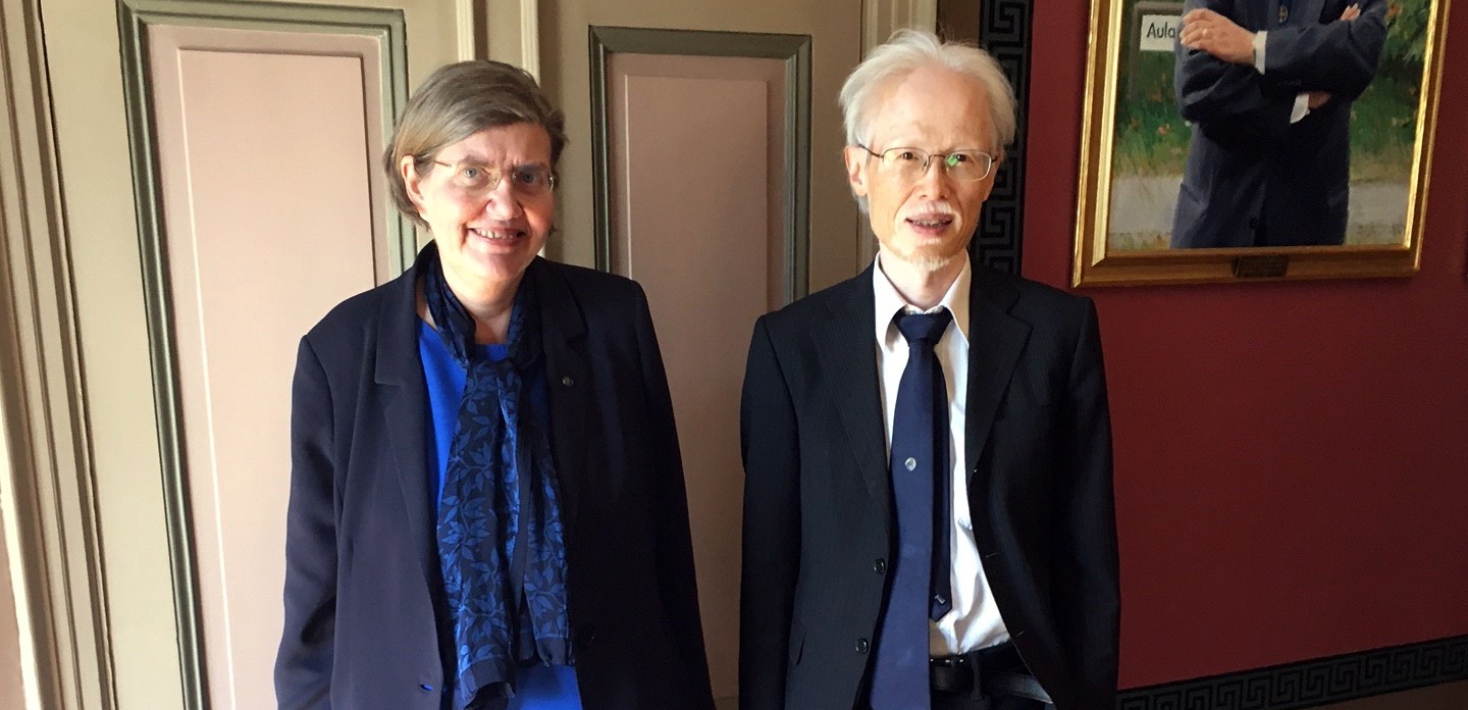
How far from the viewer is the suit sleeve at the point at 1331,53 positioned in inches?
72.4

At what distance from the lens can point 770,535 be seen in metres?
1.22

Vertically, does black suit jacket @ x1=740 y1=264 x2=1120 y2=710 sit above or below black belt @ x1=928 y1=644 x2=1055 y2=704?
above

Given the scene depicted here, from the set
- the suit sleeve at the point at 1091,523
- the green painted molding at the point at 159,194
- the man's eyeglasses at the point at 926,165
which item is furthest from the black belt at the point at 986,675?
the green painted molding at the point at 159,194

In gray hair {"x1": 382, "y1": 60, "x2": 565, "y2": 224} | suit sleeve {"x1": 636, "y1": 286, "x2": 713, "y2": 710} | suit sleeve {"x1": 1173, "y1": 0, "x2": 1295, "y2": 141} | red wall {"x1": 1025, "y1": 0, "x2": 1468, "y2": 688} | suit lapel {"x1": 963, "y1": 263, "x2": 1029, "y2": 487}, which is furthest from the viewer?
red wall {"x1": 1025, "y1": 0, "x2": 1468, "y2": 688}

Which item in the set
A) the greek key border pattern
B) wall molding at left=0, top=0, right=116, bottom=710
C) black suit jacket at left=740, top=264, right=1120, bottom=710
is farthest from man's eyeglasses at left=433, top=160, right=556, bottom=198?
the greek key border pattern

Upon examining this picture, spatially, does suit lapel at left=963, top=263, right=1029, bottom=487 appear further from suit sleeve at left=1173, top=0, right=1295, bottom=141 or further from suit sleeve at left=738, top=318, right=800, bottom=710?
suit sleeve at left=1173, top=0, right=1295, bottom=141

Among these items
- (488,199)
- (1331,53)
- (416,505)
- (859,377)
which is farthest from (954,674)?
(1331,53)

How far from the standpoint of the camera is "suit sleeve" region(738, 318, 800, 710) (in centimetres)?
122

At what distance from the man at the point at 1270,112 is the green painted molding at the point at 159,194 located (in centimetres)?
154

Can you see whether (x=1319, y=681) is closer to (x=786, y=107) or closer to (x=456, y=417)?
(x=786, y=107)

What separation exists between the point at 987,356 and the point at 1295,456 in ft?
4.51

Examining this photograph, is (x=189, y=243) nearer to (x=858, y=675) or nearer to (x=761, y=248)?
(x=761, y=248)

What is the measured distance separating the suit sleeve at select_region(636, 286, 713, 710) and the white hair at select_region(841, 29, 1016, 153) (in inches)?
16.0

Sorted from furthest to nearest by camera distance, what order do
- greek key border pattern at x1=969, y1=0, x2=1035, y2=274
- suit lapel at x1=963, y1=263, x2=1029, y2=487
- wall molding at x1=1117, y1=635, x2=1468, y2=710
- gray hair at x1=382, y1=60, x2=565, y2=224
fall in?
wall molding at x1=1117, y1=635, x2=1468, y2=710 → greek key border pattern at x1=969, y1=0, x2=1035, y2=274 → suit lapel at x1=963, y1=263, x2=1029, y2=487 → gray hair at x1=382, y1=60, x2=565, y2=224
